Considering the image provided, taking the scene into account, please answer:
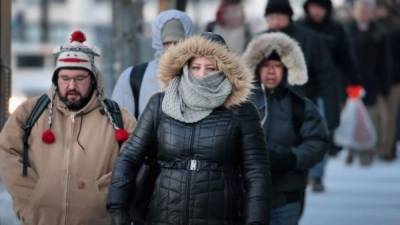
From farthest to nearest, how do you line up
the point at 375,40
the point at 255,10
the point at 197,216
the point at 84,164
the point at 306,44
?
the point at 255,10 → the point at 375,40 → the point at 306,44 → the point at 84,164 → the point at 197,216

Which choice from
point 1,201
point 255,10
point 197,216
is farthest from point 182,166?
point 255,10

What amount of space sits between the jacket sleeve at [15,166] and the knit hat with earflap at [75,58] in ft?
0.96

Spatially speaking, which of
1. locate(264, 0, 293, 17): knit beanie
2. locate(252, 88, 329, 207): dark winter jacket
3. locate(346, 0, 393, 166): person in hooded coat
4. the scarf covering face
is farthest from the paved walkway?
the scarf covering face

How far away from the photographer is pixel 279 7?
10164mm

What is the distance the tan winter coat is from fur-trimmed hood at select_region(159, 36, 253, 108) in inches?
17.6

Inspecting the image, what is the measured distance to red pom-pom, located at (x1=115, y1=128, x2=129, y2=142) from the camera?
641cm

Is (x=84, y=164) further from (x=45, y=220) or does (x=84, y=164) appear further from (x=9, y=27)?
(x=9, y=27)

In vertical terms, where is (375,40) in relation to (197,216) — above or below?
above

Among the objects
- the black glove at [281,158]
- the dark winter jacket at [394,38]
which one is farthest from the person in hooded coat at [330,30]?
the black glove at [281,158]

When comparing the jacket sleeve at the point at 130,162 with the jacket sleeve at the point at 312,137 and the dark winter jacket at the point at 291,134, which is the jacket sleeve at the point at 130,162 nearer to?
the dark winter jacket at the point at 291,134

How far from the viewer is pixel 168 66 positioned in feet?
20.6

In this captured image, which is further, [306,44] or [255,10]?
[255,10]

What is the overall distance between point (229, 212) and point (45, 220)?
956 millimetres

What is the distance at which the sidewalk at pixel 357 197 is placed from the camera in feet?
39.0
